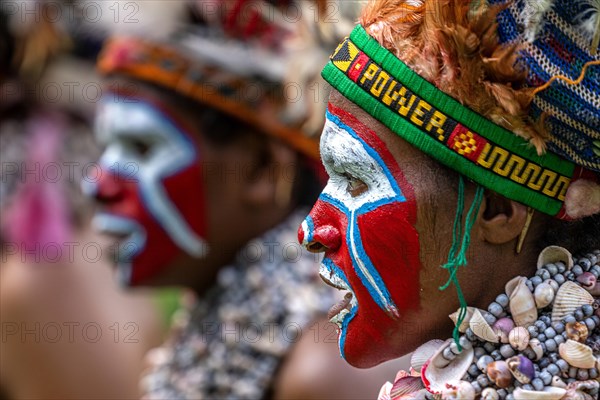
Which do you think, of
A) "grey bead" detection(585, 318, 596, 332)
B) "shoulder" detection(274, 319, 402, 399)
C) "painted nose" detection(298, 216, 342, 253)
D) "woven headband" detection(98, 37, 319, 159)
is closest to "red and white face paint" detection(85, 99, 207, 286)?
"woven headband" detection(98, 37, 319, 159)

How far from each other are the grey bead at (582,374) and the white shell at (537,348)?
0.08m

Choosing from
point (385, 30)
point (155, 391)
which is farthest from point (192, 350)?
point (385, 30)

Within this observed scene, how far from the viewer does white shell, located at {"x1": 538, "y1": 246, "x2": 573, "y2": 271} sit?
1.91 metres

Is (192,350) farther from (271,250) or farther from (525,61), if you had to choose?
(525,61)

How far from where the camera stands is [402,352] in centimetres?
201

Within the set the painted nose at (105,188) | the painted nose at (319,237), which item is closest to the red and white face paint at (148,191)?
the painted nose at (105,188)

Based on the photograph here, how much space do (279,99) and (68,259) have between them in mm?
2090

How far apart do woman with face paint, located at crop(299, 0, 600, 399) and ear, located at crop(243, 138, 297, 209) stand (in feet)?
5.84

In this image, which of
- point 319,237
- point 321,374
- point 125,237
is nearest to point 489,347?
point 319,237

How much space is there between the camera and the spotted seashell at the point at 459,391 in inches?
72.4

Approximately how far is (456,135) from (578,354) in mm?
469

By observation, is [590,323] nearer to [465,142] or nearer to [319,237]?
[465,142]

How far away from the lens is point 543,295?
1.87m

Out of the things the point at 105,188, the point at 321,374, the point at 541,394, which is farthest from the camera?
the point at 105,188
